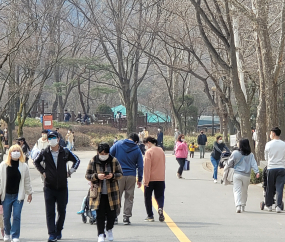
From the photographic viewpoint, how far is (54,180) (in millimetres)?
8406

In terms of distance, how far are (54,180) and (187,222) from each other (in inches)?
123

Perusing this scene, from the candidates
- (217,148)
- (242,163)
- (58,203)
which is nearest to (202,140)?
(217,148)

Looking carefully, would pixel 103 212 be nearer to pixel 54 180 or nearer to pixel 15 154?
pixel 54 180

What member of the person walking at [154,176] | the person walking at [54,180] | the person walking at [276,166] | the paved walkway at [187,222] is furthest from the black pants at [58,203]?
the person walking at [276,166]

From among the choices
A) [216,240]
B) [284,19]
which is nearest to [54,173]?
[216,240]

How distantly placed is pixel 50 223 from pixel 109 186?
1.05 meters

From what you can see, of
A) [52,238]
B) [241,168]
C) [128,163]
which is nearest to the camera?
[52,238]

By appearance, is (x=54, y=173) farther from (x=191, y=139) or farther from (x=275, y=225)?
(x=191, y=139)

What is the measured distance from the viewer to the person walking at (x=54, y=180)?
331 inches

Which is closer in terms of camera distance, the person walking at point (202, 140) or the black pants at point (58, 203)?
the black pants at point (58, 203)

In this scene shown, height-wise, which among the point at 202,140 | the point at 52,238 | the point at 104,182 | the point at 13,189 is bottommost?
the point at 52,238

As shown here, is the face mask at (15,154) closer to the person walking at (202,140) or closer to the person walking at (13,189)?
the person walking at (13,189)

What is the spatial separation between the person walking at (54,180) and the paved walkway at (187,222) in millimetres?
355

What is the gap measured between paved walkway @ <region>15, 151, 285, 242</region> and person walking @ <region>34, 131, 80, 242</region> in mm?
355
